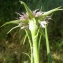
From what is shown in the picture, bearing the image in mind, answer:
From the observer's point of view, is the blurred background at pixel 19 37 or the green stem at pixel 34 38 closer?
the green stem at pixel 34 38

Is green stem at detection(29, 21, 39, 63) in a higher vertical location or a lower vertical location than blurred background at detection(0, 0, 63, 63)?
higher

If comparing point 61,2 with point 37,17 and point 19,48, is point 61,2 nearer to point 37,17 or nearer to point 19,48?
point 19,48

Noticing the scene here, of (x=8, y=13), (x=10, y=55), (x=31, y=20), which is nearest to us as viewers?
(x=31, y=20)

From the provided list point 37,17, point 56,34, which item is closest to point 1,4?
point 56,34

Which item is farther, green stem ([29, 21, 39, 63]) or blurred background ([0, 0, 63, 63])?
blurred background ([0, 0, 63, 63])

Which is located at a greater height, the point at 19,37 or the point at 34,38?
the point at 34,38

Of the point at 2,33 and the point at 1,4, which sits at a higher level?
the point at 1,4

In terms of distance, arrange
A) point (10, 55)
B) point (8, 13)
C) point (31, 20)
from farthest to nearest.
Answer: point (8, 13) → point (10, 55) → point (31, 20)

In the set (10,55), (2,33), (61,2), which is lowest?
(10,55)

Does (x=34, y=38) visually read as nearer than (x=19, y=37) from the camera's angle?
Yes

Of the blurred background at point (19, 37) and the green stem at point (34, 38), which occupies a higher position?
the green stem at point (34, 38)

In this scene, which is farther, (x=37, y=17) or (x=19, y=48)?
(x=19, y=48)
